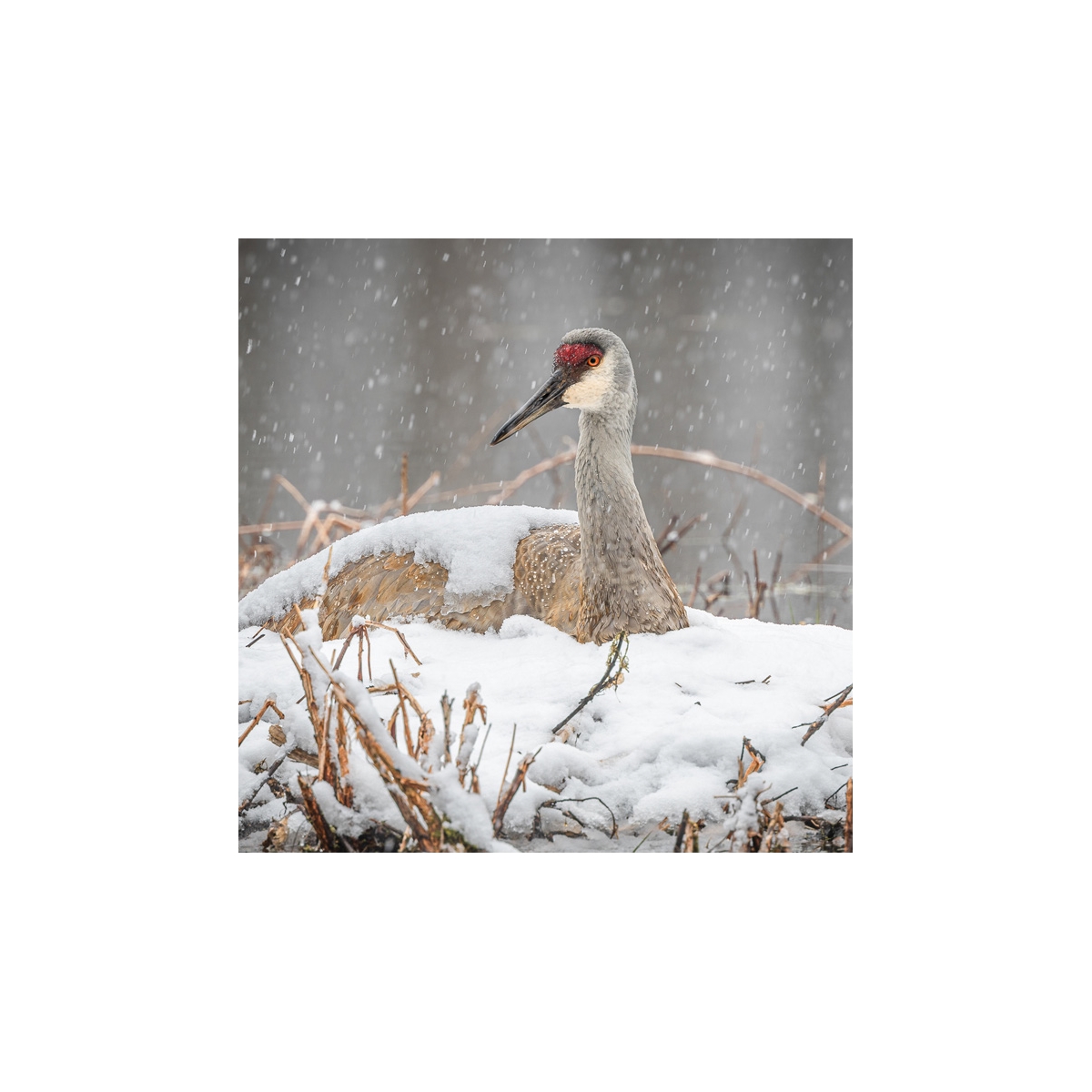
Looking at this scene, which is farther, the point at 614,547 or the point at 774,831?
the point at 614,547

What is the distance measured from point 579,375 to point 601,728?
41.3 inches

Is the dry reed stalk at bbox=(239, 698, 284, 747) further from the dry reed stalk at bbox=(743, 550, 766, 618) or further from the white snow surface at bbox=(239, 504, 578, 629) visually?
the dry reed stalk at bbox=(743, 550, 766, 618)

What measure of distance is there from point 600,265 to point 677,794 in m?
1.48

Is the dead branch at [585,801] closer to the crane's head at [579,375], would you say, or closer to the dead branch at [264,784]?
the dead branch at [264,784]

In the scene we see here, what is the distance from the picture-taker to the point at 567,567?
3.32m

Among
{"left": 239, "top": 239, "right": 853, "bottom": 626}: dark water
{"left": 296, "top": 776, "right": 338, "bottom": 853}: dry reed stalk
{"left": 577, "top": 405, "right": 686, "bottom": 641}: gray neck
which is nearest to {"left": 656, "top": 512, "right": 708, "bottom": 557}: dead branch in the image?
{"left": 239, "top": 239, "right": 853, "bottom": 626}: dark water

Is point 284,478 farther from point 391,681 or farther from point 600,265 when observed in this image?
point 600,265

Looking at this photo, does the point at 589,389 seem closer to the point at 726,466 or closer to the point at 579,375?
the point at 579,375

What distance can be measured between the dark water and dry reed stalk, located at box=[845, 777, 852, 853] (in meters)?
0.54

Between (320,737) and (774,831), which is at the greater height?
(320,737)

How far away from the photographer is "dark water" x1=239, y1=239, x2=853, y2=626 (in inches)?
119

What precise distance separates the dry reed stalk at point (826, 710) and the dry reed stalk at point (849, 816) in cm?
15

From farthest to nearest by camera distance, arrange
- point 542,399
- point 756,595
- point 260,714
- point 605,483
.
A: point 756,595 < point 605,483 < point 542,399 < point 260,714

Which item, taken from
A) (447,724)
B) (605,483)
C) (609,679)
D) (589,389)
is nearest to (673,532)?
(605,483)
